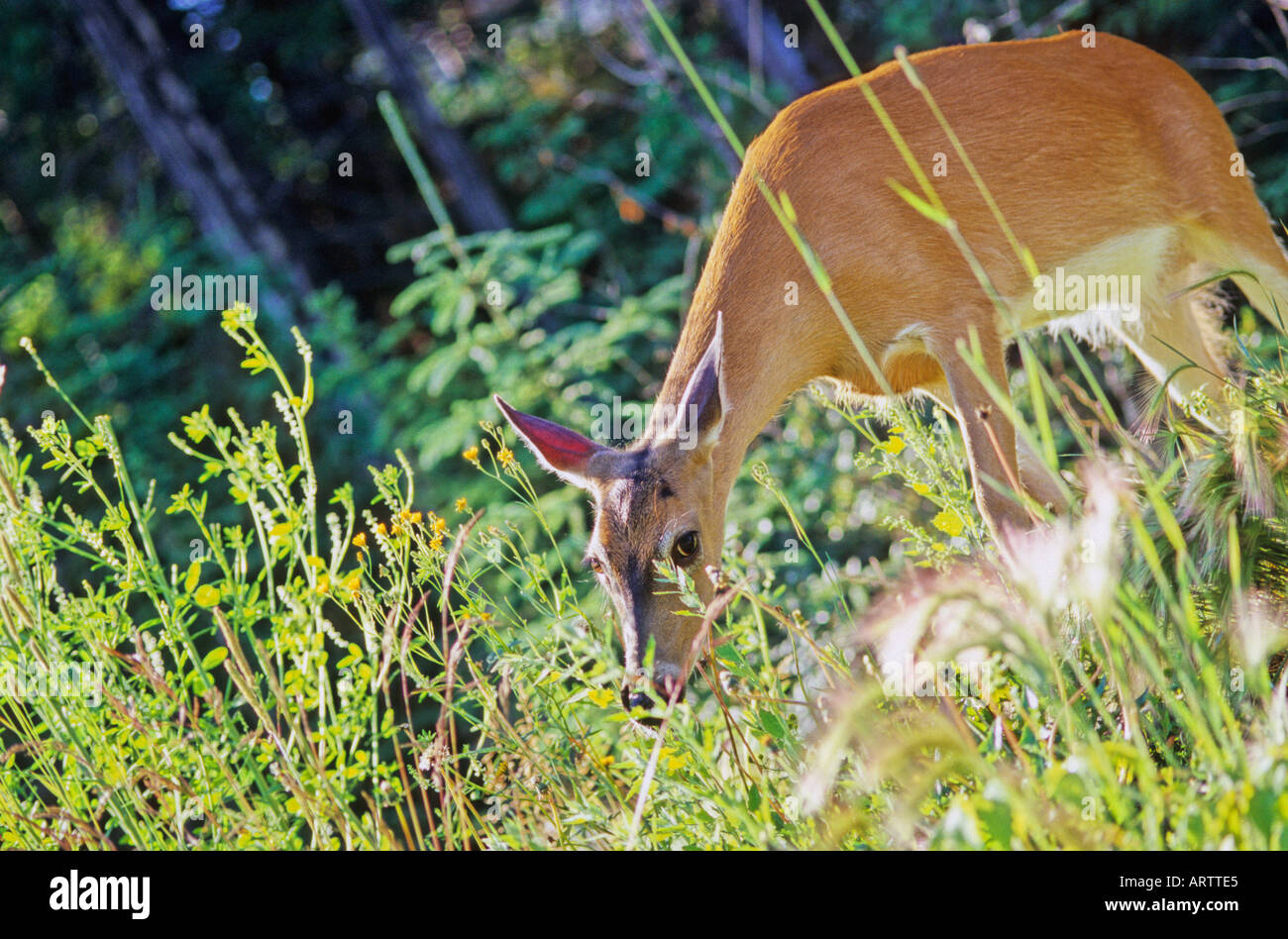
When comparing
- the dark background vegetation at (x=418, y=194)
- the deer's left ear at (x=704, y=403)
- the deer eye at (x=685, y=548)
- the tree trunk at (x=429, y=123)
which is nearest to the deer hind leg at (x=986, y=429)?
the deer's left ear at (x=704, y=403)

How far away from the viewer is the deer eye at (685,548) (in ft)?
12.2

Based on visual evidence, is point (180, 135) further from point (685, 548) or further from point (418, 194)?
point (685, 548)

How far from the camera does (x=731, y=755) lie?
2828mm

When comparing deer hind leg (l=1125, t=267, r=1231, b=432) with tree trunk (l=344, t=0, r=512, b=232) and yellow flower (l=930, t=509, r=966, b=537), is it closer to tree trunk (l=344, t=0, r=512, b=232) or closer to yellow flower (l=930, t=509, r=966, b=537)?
yellow flower (l=930, t=509, r=966, b=537)

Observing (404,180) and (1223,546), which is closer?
(1223,546)

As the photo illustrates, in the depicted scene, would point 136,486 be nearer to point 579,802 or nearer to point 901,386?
point 901,386

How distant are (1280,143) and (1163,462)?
221 inches

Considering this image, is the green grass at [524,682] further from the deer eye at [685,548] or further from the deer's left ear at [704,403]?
the deer's left ear at [704,403]

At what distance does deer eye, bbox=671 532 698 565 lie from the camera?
3.73 metres

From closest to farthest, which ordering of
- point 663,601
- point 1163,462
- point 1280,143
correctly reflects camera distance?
point 1163,462 → point 663,601 → point 1280,143

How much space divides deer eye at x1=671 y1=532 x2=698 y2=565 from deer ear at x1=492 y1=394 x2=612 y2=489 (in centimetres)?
41

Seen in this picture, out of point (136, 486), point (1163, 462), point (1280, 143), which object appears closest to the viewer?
point (1163, 462)

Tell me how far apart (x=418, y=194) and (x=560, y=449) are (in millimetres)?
8827

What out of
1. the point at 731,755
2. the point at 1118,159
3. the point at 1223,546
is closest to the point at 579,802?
the point at 731,755
